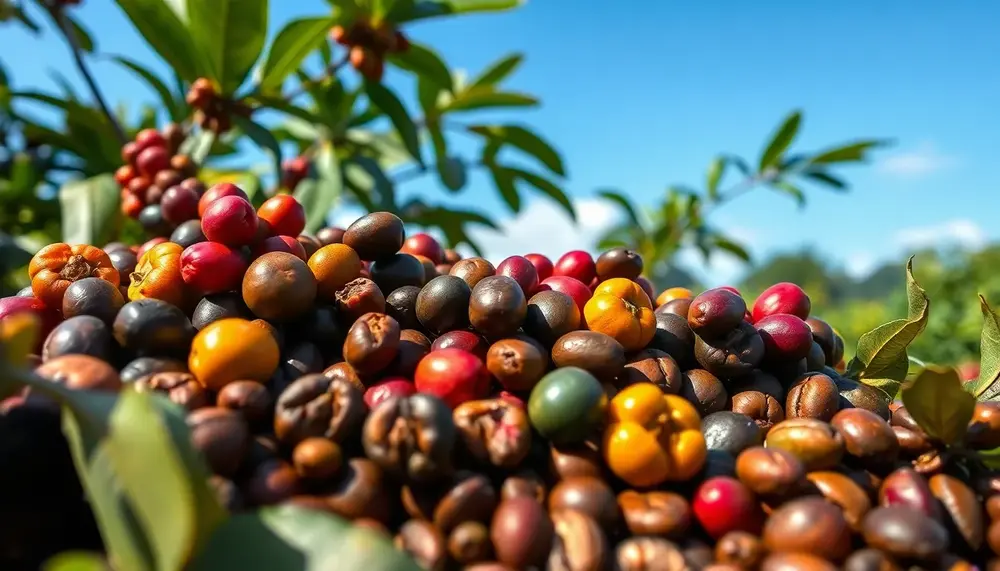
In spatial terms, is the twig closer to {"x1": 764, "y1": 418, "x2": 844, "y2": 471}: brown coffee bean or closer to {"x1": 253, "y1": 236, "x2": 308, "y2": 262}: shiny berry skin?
{"x1": 253, "y1": 236, "x2": 308, "y2": 262}: shiny berry skin

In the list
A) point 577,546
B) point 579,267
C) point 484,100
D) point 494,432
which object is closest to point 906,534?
point 577,546


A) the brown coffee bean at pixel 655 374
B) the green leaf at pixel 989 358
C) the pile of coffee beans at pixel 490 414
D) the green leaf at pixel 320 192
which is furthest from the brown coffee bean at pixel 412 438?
the green leaf at pixel 320 192

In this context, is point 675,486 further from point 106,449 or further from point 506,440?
point 106,449

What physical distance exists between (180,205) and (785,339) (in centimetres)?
130

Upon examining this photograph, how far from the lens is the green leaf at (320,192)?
250 centimetres

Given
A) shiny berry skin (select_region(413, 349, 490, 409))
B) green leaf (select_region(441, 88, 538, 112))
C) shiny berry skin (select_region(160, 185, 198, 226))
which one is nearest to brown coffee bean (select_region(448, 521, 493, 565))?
shiny berry skin (select_region(413, 349, 490, 409))

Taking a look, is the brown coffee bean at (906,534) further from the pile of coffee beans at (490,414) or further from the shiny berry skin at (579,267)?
the shiny berry skin at (579,267)

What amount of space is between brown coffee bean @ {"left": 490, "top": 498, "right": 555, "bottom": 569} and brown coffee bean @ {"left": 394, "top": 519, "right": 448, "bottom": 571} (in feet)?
0.22

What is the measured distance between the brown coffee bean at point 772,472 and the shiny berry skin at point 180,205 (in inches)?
50.1

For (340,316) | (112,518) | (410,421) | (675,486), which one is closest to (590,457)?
(675,486)

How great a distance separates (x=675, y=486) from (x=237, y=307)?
0.78m

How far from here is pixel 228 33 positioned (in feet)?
7.47

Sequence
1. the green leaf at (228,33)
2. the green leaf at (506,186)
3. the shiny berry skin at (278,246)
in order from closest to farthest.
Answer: the shiny berry skin at (278,246), the green leaf at (228,33), the green leaf at (506,186)

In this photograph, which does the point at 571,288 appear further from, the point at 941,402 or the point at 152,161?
the point at 152,161
